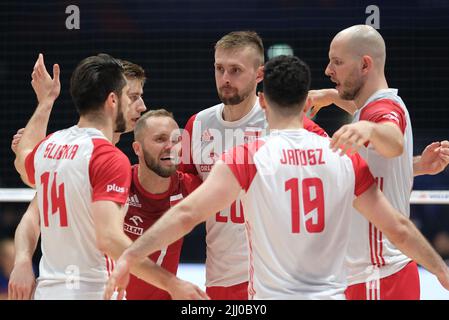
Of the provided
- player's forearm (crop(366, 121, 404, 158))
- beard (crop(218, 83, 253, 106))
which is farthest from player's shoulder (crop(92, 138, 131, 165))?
player's forearm (crop(366, 121, 404, 158))

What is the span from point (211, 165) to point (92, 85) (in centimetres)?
110

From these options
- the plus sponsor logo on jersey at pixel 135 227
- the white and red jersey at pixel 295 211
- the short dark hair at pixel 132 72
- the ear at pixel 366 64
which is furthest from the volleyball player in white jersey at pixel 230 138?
the white and red jersey at pixel 295 211

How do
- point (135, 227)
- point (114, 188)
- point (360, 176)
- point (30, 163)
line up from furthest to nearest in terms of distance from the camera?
point (135, 227) → point (30, 163) → point (114, 188) → point (360, 176)

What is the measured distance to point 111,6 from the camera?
420 inches

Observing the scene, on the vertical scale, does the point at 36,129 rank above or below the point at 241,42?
below

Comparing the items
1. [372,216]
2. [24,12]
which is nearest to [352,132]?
[372,216]

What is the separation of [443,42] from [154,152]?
21.9 feet

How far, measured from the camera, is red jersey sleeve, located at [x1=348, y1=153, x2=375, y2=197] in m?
3.63

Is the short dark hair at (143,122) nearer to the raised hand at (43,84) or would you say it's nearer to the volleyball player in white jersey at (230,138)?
→ the volleyball player in white jersey at (230,138)

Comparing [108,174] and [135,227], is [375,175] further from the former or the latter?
[108,174]

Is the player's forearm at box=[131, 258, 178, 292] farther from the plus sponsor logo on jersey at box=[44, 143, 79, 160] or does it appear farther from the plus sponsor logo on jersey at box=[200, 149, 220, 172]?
the plus sponsor logo on jersey at box=[200, 149, 220, 172]

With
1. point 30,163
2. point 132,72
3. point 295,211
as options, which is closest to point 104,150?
point 30,163

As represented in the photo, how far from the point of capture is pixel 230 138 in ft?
16.2

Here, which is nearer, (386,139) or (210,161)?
(386,139)
